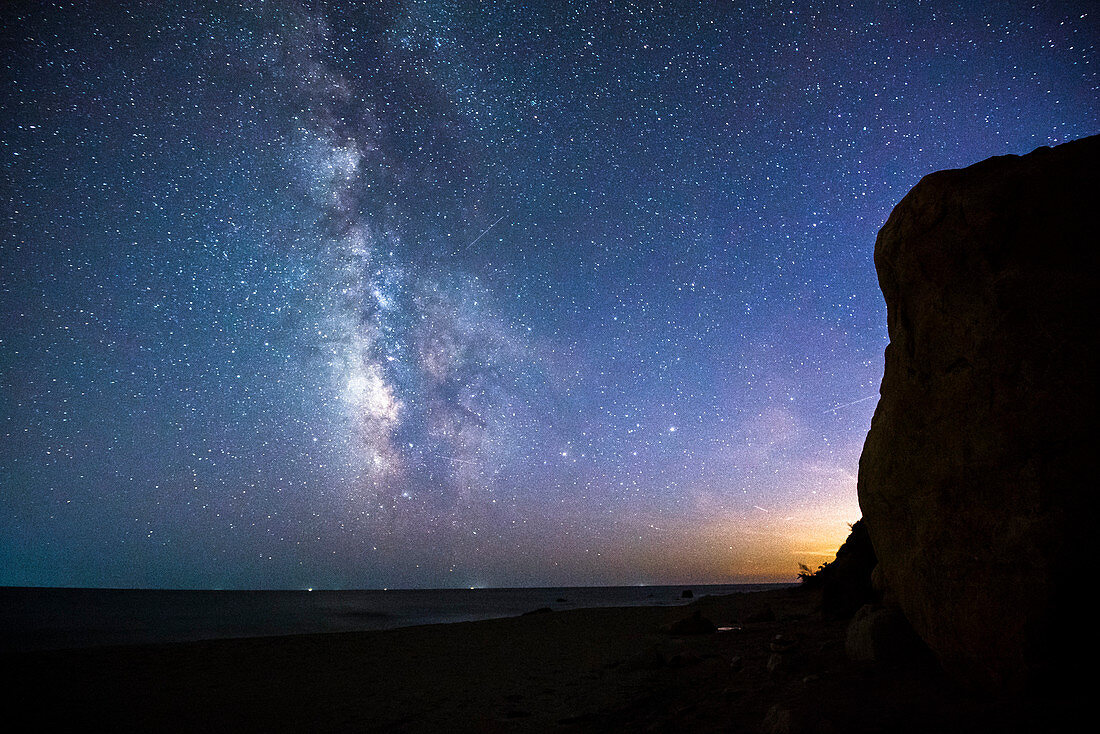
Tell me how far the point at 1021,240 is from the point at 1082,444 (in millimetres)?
1892

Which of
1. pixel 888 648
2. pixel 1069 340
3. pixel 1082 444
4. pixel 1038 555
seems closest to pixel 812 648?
→ pixel 888 648

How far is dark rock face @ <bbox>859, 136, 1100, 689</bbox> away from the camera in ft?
12.2

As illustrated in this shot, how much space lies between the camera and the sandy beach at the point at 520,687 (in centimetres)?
438

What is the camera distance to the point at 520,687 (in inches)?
337

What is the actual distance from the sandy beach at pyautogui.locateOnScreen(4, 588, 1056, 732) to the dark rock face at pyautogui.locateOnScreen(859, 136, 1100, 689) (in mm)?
590

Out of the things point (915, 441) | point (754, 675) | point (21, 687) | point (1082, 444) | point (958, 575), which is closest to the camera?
point (1082, 444)

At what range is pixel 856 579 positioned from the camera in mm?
9211

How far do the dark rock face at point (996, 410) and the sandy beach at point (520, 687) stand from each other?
590mm

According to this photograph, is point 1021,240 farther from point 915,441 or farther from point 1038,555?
point 1038,555

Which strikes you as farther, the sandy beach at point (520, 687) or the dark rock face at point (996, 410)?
the sandy beach at point (520, 687)

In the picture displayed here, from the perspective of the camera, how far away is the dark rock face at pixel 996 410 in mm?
3729

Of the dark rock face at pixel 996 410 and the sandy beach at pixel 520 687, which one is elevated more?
the dark rock face at pixel 996 410

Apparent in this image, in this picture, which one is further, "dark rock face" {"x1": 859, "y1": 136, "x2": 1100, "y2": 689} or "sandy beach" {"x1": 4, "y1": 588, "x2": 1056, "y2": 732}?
"sandy beach" {"x1": 4, "y1": 588, "x2": 1056, "y2": 732}

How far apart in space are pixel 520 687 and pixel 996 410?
804cm
